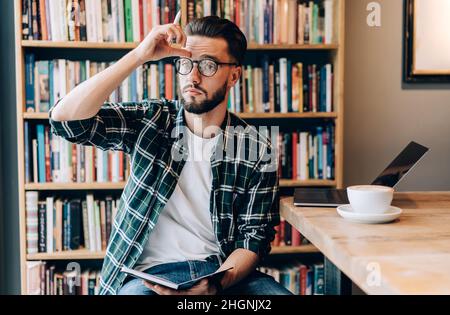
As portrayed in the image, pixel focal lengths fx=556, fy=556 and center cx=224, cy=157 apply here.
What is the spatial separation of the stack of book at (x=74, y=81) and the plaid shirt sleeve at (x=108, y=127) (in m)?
0.59

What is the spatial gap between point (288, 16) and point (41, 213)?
1270 millimetres

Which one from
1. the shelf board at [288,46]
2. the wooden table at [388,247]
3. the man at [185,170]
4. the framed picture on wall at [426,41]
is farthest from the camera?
the framed picture on wall at [426,41]

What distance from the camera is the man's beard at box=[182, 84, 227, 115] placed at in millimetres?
1638

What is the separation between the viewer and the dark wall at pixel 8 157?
239cm

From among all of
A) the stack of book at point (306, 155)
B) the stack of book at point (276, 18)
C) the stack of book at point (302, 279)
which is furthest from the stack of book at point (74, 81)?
the stack of book at point (302, 279)

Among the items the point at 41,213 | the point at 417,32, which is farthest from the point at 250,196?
the point at 417,32

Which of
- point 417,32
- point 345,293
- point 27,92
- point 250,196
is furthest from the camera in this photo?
point 417,32

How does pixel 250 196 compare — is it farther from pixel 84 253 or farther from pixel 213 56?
pixel 84 253

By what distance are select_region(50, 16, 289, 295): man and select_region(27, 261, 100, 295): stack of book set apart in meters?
0.76

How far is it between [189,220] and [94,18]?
39.9 inches

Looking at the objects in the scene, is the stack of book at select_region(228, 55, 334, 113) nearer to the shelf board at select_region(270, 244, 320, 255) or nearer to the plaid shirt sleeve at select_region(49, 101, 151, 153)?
the shelf board at select_region(270, 244, 320, 255)

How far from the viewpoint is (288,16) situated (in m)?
2.27

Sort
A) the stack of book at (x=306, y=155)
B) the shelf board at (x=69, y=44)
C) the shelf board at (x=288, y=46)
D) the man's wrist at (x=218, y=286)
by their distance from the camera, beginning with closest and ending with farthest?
the man's wrist at (x=218, y=286) < the shelf board at (x=69, y=44) < the shelf board at (x=288, y=46) < the stack of book at (x=306, y=155)

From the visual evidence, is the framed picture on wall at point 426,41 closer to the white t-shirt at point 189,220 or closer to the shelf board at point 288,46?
the shelf board at point 288,46
